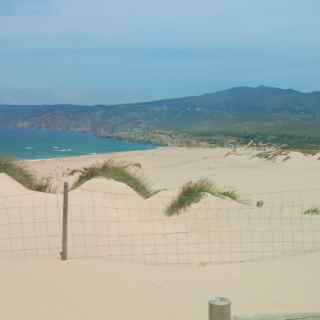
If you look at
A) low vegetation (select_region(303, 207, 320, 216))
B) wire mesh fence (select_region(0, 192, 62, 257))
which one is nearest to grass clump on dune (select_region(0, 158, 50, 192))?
wire mesh fence (select_region(0, 192, 62, 257))

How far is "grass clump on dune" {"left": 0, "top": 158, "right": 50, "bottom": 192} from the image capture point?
1608 centimetres

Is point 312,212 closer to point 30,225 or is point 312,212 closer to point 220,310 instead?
point 30,225

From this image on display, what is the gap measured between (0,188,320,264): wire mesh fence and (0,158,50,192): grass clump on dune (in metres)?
1.89

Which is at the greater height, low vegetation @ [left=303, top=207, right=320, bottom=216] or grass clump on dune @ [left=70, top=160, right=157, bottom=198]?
grass clump on dune @ [left=70, top=160, right=157, bottom=198]

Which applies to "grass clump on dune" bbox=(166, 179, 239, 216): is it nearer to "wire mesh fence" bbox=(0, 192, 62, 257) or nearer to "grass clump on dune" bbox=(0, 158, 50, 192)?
"wire mesh fence" bbox=(0, 192, 62, 257)

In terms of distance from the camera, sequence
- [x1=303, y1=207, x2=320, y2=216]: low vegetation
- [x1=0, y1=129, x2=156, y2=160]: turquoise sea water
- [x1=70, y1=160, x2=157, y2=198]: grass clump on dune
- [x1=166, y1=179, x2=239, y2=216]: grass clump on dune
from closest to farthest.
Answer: [x1=166, y1=179, x2=239, y2=216]: grass clump on dune → [x1=303, y1=207, x2=320, y2=216]: low vegetation → [x1=70, y1=160, x2=157, y2=198]: grass clump on dune → [x1=0, y1=129, x2=156, y2=160]: turquoise sea water

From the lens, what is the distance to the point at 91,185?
51.1 feet

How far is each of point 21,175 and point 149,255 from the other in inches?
285

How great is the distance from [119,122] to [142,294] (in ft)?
547

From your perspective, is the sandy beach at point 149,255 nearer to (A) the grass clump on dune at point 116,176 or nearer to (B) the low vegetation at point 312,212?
(B) the low vegetation at point 312,212

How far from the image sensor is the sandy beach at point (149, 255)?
7562mm

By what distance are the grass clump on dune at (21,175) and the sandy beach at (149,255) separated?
0.90 metres

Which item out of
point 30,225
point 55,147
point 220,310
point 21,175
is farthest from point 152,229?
point 55,147

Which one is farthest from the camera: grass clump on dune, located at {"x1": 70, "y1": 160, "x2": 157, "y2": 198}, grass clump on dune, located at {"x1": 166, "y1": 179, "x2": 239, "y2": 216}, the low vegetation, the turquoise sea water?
the turquoise sea water
